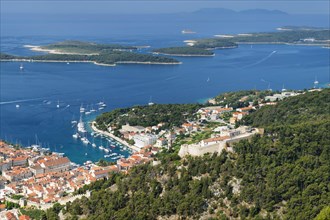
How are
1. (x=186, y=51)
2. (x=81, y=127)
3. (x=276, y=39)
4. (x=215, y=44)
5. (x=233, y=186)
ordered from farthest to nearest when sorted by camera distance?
1. (x=276, y=39)
2. (x=215, y=44)
3. (x=186, y=51)
4. (x=81, y=127)
5. (x=233, y=186)

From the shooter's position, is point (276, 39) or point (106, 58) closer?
point (106, 58)

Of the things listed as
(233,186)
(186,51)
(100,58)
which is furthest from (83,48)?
(233,186)

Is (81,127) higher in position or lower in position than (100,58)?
lower

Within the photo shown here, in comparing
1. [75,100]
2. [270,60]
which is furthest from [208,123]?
[270,60]

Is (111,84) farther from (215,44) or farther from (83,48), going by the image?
(215,44)

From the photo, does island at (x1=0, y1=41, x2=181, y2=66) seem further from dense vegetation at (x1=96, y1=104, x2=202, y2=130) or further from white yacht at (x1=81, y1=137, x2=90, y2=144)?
white yacht at (x1=81, y1=137, x2=90, y2=144)

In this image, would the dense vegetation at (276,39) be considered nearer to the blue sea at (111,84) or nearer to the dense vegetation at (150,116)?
the blue sea at (111,84)

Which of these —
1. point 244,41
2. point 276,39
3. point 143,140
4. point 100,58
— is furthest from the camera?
point 244,41

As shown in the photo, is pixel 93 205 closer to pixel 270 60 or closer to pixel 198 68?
pixel 198 68

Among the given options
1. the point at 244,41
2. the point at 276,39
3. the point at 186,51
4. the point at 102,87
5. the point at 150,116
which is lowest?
the point at 150,116
